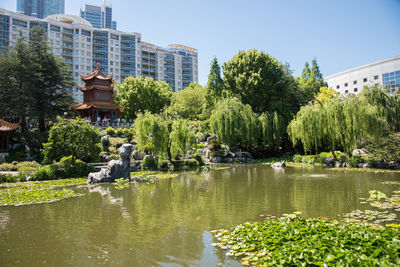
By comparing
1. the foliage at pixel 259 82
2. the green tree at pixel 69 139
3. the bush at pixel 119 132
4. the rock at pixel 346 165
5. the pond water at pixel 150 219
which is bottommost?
the pond water at pixel 150 219

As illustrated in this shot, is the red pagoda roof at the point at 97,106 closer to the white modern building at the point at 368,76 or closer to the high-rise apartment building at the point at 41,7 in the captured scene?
the white modern building at the point at 368,76

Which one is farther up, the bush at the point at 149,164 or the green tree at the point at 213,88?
the green tree at the point at 213,88

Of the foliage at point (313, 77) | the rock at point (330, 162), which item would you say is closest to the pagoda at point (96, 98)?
the rock at point (330, 162)

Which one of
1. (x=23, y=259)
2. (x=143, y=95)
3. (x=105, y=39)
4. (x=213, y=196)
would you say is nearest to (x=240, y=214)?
(x=213, y=196)

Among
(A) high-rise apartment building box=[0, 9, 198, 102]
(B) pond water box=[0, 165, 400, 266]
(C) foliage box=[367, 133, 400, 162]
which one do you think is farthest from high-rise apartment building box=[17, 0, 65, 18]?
(C) foliage box=[367, 133, 400, 162]

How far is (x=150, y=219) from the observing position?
19.7 ft

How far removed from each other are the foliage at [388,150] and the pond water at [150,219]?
5091mm

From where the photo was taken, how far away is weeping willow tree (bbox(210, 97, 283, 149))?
23.1m

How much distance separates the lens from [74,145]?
14344mm

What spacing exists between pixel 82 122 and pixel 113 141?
7.43 metres

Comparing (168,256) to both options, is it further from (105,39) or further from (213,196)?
(105,39)

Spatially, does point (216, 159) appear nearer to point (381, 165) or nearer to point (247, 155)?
point (247, 155)

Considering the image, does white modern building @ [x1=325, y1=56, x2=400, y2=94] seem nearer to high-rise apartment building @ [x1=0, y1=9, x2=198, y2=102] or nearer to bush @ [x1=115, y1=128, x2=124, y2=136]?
bush @ [x1=115, y1=128, x2=124, y2=136]

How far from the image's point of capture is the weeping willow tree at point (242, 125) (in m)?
23.1
